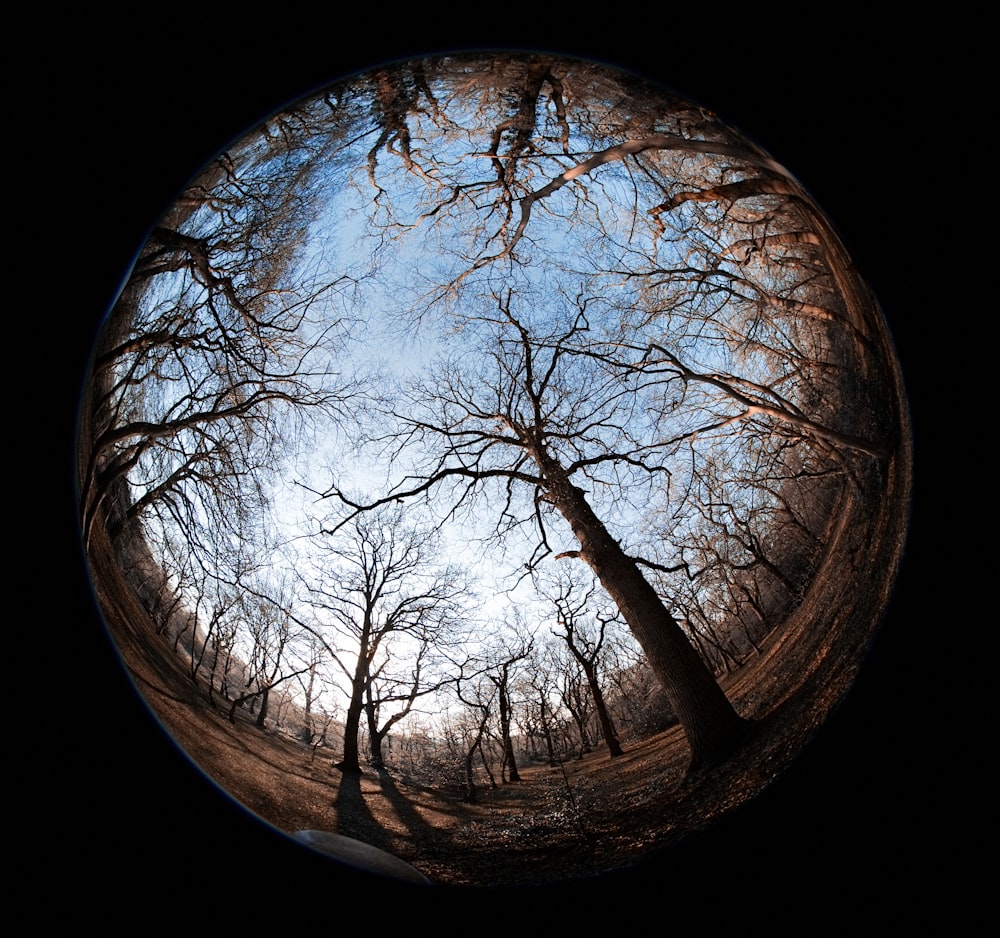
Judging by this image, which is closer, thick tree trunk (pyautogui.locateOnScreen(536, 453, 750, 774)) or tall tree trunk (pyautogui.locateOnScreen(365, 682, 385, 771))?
thick tree trunk (pyautogui.locateOnScreen(536, 453, 750, 774))

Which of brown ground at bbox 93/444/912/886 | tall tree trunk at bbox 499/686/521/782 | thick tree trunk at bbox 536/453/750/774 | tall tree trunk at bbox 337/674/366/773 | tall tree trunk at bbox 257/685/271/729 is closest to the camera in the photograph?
brown ground at bbox 93/444/912/886

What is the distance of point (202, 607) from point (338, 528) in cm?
177

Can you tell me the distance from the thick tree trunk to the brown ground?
0.14 meters

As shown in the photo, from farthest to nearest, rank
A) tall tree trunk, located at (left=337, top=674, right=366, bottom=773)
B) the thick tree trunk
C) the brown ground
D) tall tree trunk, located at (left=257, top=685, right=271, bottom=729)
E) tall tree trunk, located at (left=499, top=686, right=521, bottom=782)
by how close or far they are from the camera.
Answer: tall tree trunk, located at (left=499, top=686, right=521, bottom=782) → tall tree trunk, located at (left=337, top=674, right=366, bottom=773) → tall tree trunk, located at (left=257, top=685, right=271, bottom=729) → the thick tree trunk → the brown ground

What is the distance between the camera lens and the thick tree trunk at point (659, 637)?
4207 millimetres

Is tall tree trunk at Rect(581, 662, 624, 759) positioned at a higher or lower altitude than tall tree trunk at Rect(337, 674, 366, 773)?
lower

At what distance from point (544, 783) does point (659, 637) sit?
1.65 m

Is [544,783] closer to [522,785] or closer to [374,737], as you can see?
[522,785]

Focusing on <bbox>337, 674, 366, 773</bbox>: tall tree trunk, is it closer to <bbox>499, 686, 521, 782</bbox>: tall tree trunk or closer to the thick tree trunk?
<bbox>499, 686, 521, 782</bbox>: tall tree trunk

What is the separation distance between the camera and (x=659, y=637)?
525cm

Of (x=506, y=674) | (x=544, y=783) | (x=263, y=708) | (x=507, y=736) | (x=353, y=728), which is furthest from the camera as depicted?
(x=506, y=674)

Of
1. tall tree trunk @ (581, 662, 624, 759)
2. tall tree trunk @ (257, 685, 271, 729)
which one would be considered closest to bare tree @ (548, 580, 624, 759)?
tall tree trunk @ (581, 662, 624, 759)

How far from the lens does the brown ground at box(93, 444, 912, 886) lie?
3611mm

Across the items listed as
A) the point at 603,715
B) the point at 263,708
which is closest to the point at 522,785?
the point at 603,715
